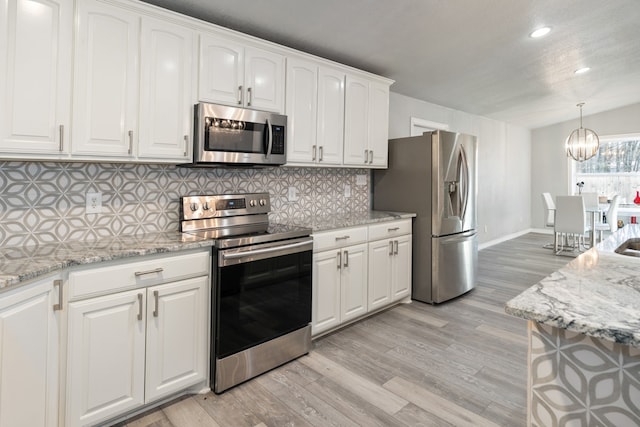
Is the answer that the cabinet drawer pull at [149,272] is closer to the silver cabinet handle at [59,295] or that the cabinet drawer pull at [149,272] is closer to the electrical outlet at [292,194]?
the silver cabinet handle at [59,295]

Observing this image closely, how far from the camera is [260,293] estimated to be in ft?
7.14

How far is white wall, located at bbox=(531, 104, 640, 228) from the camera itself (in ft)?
22.9

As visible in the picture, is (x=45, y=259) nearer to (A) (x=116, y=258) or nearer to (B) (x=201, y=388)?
(A) (x=116, y=258)

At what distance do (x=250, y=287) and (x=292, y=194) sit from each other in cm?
121

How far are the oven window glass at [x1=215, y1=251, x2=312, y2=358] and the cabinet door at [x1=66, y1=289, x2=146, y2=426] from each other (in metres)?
0.42

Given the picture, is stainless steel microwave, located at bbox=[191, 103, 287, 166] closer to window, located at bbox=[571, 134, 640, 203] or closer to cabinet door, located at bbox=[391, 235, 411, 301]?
cabinet door, located at bbox=[391, 235, 411, 301]

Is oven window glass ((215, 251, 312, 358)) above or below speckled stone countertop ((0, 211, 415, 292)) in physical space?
below

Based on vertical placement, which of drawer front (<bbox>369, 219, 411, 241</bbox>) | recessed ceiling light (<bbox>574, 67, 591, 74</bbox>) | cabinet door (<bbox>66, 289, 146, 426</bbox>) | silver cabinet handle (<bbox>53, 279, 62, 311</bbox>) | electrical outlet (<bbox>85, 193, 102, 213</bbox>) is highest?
recessed ceiling light (<bbox>574, 67, 591, 74</bbox>)

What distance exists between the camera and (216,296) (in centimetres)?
200

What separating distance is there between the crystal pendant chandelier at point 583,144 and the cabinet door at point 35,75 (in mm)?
7422

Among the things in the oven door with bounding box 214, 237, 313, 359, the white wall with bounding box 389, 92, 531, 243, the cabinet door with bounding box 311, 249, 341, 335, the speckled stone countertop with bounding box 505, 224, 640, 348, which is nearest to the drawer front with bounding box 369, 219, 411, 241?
the cabinet door with bounding box 311, 249, 341, 335

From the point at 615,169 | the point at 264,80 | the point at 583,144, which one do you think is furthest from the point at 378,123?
the point at 615,169

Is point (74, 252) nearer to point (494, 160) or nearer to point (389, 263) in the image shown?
point (389, 263)

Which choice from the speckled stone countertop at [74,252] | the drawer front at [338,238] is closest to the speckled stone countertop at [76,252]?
the speckled stone countertop at [74,252]
